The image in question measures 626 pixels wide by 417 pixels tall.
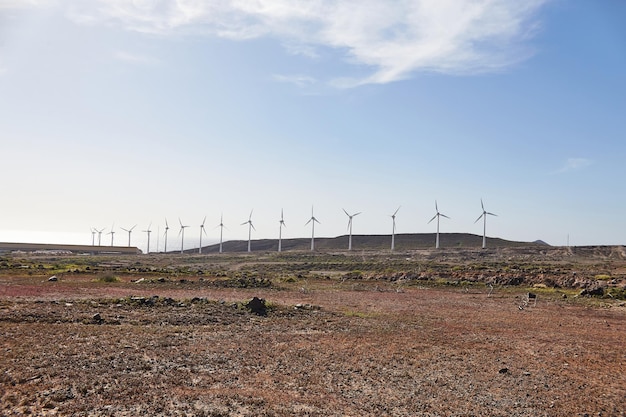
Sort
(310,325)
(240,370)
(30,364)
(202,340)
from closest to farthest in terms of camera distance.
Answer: (30,364)
(240,370)
(202,340)
(310,325)

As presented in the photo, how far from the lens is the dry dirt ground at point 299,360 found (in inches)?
564

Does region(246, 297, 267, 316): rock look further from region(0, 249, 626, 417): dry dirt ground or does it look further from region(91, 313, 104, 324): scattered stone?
region(91, 313, 104, 324): scattered stone

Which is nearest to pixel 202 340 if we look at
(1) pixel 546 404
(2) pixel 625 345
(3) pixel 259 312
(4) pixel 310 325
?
(4) pixel 310 325

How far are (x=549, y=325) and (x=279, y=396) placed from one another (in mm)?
21930

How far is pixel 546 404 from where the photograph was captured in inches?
592

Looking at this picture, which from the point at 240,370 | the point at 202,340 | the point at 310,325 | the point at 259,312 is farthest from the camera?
the point at 259,312

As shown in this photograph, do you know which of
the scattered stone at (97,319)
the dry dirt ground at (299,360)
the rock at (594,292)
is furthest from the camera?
the rock at (594,292)

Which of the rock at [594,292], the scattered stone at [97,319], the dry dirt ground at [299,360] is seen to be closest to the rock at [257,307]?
the dry dirt ground at [299,360]

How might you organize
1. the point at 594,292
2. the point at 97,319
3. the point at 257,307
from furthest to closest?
the point at 594,292 → the point at 257,307 → the point at 97,319

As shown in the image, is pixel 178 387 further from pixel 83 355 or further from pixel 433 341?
pixel 433 341

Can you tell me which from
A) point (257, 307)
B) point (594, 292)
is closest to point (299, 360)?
point (257, 307)

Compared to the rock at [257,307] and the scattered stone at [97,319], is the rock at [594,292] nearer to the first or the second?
the rock at [257,307]

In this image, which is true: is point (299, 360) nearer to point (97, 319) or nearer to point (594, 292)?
point (97, 319)

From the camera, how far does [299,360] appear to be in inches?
776
